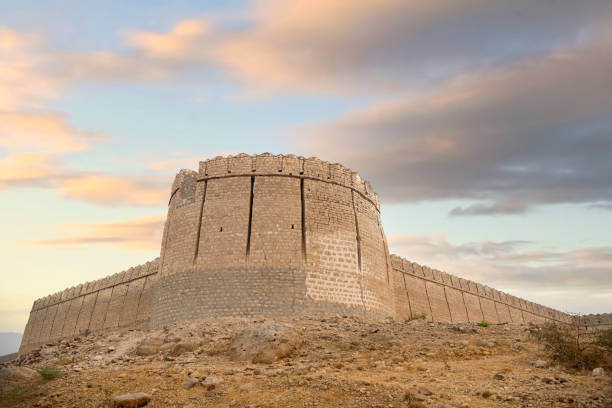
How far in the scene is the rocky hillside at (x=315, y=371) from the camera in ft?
21.7

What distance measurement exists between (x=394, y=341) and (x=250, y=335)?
297 centimetres

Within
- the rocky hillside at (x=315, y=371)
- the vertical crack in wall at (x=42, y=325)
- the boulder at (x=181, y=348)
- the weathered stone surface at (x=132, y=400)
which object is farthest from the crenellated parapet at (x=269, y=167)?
the vertical crack in wall at (x=42, y=325)

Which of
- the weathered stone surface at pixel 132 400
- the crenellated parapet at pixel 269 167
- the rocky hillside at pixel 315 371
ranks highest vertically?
the crenellated parapet at pixel 269 167

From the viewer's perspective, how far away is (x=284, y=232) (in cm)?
1387

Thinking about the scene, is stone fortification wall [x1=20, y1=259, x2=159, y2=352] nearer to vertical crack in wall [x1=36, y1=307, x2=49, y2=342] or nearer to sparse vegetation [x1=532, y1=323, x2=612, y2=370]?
vertical crack in wall [x1=36, y1=307, x2=49, y2=342]

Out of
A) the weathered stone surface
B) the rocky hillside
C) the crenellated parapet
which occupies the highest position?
the crenellated parapet

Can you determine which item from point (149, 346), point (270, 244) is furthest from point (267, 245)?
point (149, 346)

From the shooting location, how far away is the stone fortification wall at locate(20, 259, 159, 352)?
23.6 meters

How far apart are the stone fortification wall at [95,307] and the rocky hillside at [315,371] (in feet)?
40.1

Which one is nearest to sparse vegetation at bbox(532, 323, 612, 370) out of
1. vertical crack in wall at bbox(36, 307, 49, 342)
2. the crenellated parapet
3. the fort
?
the fort

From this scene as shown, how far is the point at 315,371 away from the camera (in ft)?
26.2

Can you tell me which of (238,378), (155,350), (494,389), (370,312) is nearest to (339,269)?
(370,312)

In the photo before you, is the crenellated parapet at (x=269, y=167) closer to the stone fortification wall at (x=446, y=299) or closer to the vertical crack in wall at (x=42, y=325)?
the stone fortification wall at (x=446, y=299)

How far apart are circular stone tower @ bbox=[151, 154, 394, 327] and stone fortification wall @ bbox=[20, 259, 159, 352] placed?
897cm
